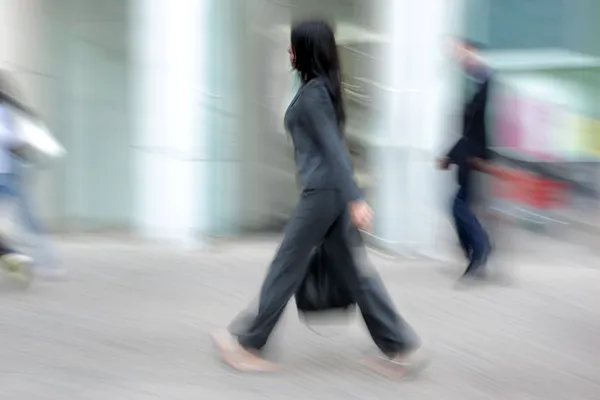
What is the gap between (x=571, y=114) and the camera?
8945 mm

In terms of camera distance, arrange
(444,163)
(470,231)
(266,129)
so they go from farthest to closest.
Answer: (266,129) → (444,163) → (470,231)

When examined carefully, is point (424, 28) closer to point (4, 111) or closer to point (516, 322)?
point (516, 322)

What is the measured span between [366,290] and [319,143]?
0.77 meters

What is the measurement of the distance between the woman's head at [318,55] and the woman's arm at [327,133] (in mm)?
83

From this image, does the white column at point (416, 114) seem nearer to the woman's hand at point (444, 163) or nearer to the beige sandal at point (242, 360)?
the woman's hand at point (444, 163)

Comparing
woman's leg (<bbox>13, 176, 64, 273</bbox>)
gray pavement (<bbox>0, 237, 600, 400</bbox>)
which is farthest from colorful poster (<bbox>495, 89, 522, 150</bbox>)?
woman's leg (<bbox>13, 176, 64, 273</bbox>)

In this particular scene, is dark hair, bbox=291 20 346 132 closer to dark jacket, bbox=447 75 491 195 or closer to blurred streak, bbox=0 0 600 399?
dark jacket, bbox=447 75 491 195

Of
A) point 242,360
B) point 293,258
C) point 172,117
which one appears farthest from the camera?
point 172,117

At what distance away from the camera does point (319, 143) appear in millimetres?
4918

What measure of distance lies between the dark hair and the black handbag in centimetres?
70

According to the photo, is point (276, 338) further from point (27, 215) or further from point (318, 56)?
point (27, 215)

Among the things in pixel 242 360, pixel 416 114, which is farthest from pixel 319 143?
pixel 416 114

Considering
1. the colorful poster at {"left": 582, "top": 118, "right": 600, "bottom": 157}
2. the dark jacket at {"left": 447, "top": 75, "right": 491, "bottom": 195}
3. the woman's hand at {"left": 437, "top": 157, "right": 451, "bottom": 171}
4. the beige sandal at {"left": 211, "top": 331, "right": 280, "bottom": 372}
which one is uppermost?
the dark jacket at {"left": 447, "top": 75, "right": 491, "bottom": 195}

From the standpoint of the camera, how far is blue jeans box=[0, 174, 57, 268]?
6.93 m
